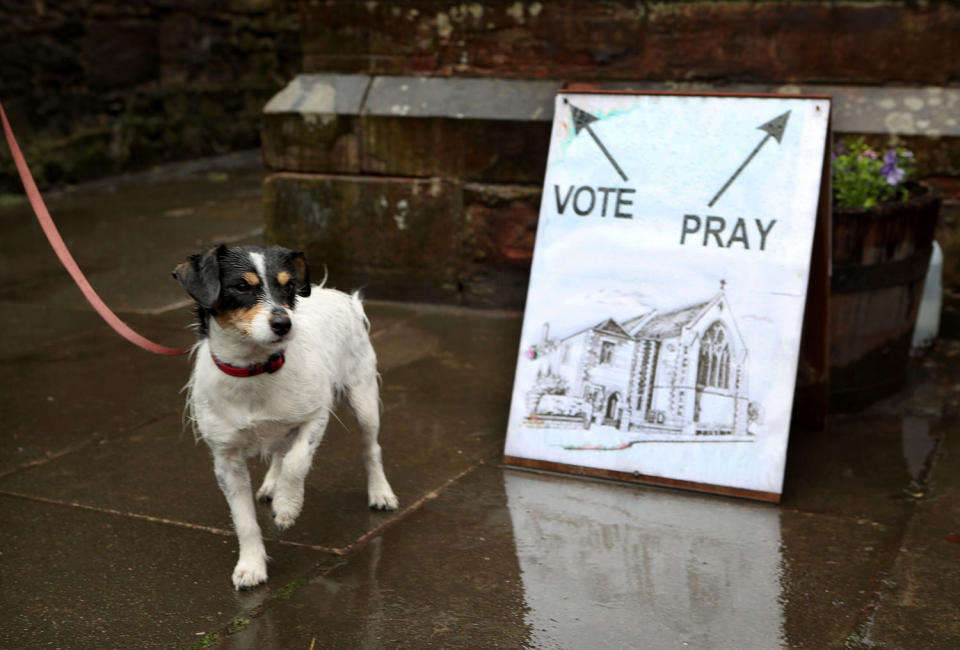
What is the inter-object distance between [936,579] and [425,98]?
13.6ft

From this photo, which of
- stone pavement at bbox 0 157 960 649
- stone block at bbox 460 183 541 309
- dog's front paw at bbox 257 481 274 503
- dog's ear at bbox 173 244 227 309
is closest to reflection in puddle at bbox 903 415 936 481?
stone pavement at bbox 0 157 960 649

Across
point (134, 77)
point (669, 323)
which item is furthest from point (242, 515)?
point (134, 77)

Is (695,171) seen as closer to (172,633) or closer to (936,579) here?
(936,579)

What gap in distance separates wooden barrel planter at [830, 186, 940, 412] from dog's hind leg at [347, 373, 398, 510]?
2.14 metres

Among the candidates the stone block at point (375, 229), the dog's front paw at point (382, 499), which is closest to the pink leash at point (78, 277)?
the dog's front paw at point (382, 499)

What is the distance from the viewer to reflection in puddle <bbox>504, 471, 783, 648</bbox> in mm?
3033

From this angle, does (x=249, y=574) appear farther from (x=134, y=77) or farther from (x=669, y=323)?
(x=134, y=77)

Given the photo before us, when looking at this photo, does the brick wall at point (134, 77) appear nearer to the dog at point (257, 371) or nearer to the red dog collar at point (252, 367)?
the dog at point (257, 371)

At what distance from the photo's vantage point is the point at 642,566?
11.3 feet

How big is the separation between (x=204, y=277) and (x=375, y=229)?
3.59 m

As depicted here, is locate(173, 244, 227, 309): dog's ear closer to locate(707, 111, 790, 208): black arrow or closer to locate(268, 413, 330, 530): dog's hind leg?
locate(268, 413, 330, 530): dog's hind leg

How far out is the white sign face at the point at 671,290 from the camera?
401 centimetres

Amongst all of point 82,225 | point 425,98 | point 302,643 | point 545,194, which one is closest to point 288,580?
point 302,643

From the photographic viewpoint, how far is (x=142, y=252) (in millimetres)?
7992
